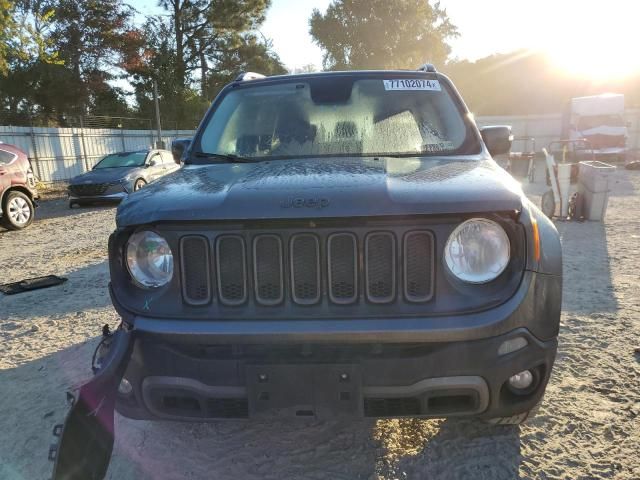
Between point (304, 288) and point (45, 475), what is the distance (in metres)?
1.72

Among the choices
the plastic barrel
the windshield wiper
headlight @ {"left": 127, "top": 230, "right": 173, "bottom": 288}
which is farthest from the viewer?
the plastic barrel

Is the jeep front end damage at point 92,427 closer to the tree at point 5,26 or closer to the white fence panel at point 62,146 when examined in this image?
the tree at point 5,26

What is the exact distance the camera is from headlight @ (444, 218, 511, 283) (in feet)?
6.28

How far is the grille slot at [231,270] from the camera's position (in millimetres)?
1960

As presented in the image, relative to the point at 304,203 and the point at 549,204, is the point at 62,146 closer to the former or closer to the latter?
the point at 549,204

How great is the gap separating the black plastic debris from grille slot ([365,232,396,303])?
507 centimetres

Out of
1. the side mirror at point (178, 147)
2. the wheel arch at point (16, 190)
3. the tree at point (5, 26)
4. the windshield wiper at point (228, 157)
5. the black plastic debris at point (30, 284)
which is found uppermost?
the tree at point (5, 26)

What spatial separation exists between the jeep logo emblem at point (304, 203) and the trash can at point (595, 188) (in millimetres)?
7847

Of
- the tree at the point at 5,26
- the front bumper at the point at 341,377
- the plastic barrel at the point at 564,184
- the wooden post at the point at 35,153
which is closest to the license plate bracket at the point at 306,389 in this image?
the front bumper at the point at 341,377

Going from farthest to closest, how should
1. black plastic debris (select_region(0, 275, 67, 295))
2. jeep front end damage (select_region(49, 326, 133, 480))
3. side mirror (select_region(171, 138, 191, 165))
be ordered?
black plastic debris (select_region(0, 275, 67, 295)) < side mirror (select_region(171, 138, 191, 165)) < jeep front end damage (select_region(49, 326, 133, 480))

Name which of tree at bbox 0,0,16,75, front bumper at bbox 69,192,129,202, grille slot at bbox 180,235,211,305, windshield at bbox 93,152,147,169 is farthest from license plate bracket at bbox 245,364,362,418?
tree at bbox 0,0,16,75

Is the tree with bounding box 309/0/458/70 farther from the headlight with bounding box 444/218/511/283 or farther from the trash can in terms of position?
the headlight with bounding box 444/218/511/283

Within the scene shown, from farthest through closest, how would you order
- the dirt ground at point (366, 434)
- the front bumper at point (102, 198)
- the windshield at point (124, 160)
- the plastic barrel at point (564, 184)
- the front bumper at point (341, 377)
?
the windshield at point (124, 160) → the front bumper at point (102, 198) → the plastic barrel at point (564, 184) → the dirt ground at point (366, 434) → the front bumper at point (341, 377)

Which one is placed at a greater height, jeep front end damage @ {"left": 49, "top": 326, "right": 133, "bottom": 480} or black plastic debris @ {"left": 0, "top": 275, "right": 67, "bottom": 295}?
jeep front end damage @ {"left": 49, "top": 326, "right": 133, "bottom": 480}
